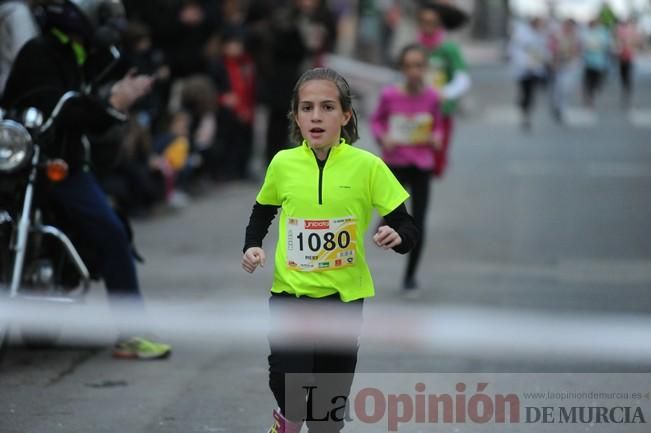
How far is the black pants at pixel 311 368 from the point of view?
5441mm

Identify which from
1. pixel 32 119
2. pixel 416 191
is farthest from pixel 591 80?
pixel 32 119

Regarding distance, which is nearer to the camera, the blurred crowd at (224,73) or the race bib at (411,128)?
the race bib at (411,128)

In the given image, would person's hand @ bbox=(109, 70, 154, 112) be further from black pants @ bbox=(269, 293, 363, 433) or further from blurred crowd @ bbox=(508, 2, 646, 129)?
blurred crowd @ bbox=(508, 2, 646, 129)

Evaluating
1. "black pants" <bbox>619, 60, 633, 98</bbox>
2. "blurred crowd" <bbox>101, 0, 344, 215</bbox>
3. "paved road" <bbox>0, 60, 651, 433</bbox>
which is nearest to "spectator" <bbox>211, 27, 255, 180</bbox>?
"blurred crowd" <bbox>101, 0, 344, 215</bbox>

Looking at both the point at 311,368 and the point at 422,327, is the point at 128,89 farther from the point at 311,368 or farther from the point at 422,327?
the point at 311,368

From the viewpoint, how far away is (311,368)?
17.9 ft

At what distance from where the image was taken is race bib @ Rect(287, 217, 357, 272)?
5.49 meters

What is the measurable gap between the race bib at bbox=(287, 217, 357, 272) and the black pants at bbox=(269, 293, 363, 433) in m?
0.13

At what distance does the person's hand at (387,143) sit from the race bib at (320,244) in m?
4.52

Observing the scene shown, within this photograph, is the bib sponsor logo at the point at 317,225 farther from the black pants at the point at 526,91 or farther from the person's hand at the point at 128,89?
the black pants at the point at 526,91

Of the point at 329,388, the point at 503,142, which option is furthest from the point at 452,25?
the point at 503,142

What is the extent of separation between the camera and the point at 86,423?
21.3 feet

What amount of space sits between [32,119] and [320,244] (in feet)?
8.54

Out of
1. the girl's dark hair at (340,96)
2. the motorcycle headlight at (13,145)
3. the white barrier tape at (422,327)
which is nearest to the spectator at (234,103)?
the white barrier tape at (422,327)
